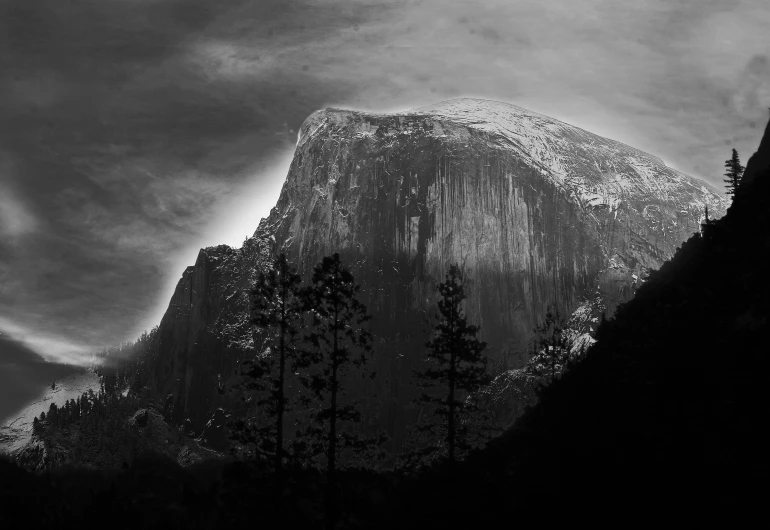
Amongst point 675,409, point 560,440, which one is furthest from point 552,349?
point 675,409

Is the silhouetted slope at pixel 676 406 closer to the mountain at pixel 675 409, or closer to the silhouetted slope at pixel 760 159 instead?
the mountain at pixel 675 409

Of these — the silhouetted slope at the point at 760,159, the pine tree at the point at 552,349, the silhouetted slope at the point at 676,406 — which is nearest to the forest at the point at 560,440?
the silhouetted slope at the point at 676,406

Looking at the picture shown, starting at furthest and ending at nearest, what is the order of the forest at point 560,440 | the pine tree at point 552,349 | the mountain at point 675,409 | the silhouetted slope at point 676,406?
the pine tree at point 552,349
the forest at point 560,440
the silhouetted slope at point 676,406
the mountain at point 675,409

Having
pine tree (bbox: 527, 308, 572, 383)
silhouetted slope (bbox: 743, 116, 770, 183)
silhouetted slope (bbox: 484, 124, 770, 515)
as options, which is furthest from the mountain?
pine tree (bbox: 527, 308, 572, 383)

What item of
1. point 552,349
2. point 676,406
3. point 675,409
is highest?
point 552,349

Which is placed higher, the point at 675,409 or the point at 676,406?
the point at 676,406

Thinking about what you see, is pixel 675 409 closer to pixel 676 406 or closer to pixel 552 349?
pixel 676 406

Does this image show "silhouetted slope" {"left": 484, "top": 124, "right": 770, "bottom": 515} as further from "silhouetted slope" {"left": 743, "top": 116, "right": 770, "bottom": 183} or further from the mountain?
"silhouetted slope" {"left": 743, "top": 116, "right": 770, "bottom": 183}

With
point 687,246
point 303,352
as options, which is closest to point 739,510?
point 303,352
